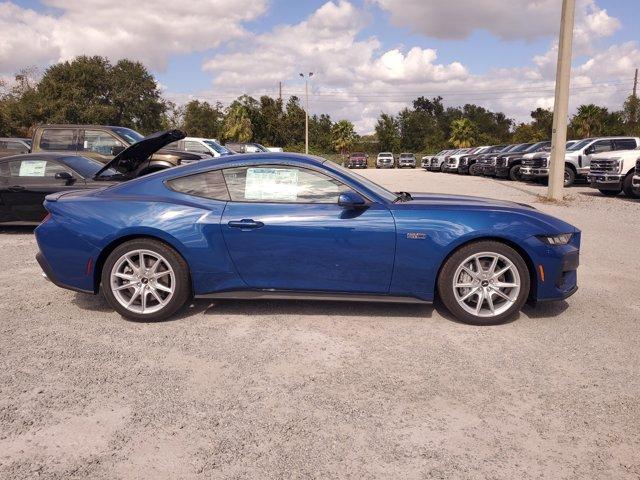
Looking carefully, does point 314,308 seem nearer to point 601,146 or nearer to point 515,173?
point 601,146

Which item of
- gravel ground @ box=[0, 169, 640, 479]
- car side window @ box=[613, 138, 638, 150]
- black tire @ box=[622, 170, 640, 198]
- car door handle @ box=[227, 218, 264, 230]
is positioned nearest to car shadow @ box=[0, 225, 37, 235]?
gravel ground @ box=[0, 169, 640, 479]

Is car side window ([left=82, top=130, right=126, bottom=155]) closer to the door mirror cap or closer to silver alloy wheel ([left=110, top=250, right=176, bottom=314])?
the door mirror cap

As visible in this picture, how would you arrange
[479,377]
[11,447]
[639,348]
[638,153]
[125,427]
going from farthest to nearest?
[638,153] < [639,348] < [479,377] < [125,427] < [11,447]

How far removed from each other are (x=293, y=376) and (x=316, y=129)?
239 feet

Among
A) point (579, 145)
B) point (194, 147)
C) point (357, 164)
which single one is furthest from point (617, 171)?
point (357, 164)

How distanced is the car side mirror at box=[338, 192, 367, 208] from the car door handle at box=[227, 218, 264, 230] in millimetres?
652

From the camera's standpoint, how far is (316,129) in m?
74.3

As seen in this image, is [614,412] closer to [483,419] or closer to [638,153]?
[483,419]

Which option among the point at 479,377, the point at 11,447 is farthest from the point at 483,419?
the point at 11,447

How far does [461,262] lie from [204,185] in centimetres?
217

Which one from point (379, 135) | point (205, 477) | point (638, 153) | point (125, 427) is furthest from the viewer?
point (379, 135)

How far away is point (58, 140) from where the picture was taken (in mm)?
11812

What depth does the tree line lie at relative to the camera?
48.9 metres

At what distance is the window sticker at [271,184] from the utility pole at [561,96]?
1080 centimetres
